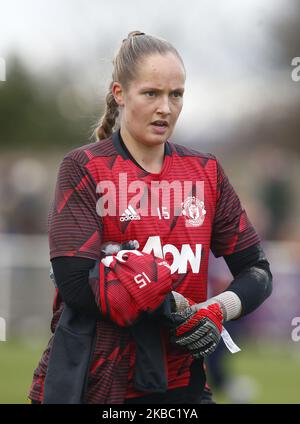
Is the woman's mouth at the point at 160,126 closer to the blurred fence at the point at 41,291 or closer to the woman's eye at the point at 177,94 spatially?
the woman's eye at the point at 177,94

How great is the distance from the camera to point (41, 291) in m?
11.5

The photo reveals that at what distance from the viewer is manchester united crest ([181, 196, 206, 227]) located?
344 cm

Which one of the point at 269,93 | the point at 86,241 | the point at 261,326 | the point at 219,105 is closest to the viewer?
the point at 86,241

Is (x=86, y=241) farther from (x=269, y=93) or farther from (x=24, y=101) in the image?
→ (x=24, y=101)

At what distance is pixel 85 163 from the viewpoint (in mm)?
3332

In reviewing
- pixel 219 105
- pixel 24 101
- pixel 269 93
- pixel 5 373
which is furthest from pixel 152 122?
pixel 24 101

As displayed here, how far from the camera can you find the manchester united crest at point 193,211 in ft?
11.3

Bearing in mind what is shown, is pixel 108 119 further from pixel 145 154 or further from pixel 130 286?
pixel 130 286

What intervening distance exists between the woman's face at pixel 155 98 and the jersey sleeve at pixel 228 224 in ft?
1.00

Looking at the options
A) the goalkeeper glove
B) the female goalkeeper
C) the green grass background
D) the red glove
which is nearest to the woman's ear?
the female goalkeeper

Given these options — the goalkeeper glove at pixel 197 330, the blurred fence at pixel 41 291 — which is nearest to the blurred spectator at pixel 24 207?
the blurred fence at pixel 41 291

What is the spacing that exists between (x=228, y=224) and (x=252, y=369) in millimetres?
6450

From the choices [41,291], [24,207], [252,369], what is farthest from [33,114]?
[252,369]
